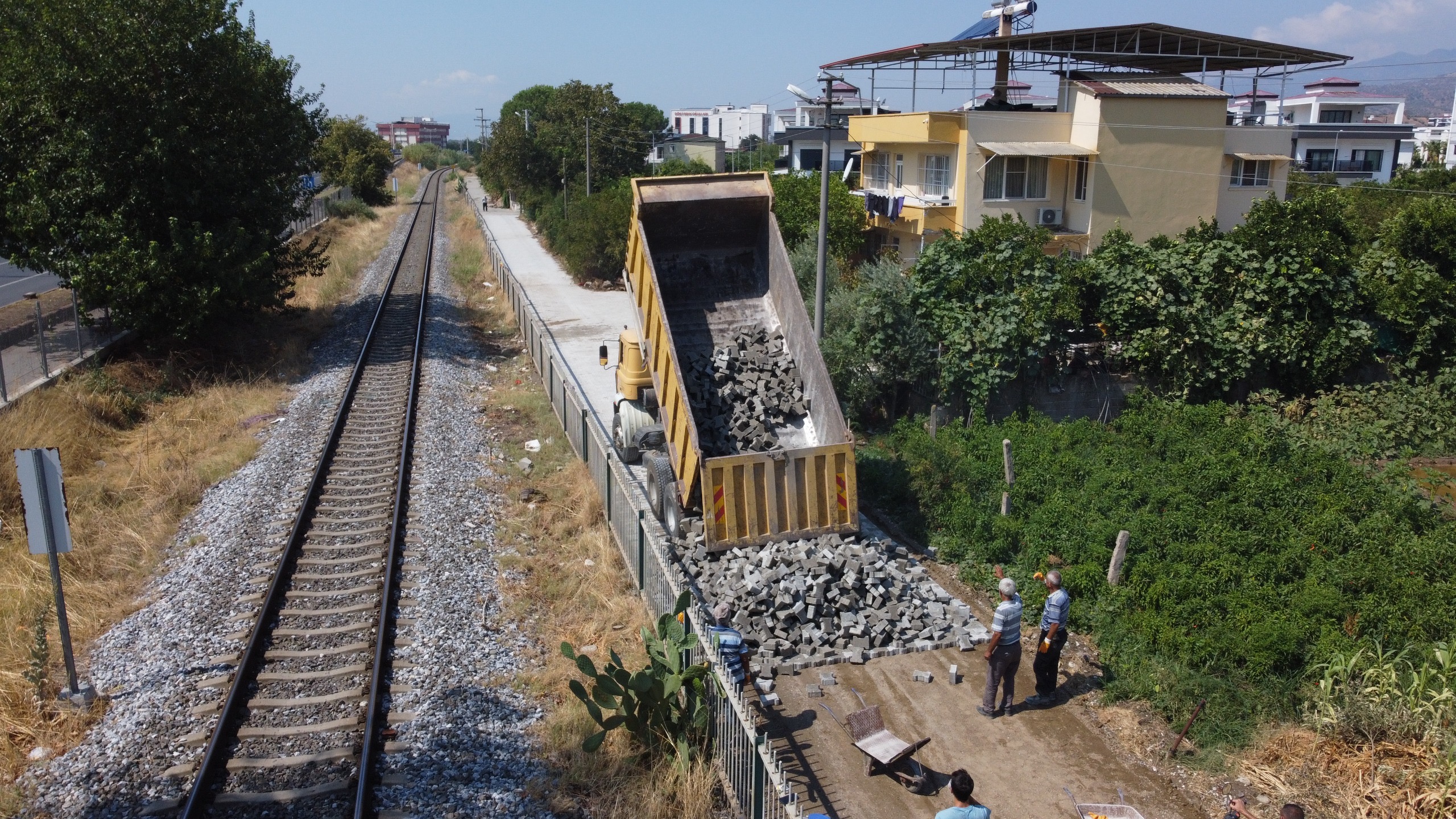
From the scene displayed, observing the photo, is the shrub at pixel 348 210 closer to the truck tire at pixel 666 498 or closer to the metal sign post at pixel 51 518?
the truck tire at pixel 666 498

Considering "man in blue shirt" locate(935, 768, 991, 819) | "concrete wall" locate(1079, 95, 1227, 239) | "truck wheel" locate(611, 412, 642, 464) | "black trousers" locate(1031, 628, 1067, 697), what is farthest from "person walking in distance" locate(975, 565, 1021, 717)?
"concrete wall" locate(1079, 95, 1227, 239)

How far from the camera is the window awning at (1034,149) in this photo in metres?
25.4

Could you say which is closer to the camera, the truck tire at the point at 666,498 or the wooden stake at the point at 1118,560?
the wooden stake at the point at 1118,560

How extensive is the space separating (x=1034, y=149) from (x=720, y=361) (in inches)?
651

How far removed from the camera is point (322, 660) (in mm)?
8758

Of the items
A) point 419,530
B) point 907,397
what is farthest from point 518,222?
point 419,530

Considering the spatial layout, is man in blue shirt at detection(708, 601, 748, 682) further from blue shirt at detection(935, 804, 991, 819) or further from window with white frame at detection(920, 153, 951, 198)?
window with white frame at detection(920, 153, 951, 198)

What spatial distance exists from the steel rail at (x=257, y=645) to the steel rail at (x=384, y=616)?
5.4 inches

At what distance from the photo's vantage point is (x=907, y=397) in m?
17.0

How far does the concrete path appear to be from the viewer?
20500mm

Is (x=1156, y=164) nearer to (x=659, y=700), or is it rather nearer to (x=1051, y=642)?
(x=1051, y=642)

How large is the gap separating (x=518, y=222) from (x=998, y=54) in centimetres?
3196

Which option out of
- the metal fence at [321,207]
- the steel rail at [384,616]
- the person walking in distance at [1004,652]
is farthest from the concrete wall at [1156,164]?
the metal fence at [321,207]

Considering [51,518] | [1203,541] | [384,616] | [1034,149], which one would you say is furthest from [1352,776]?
[1034,149]
